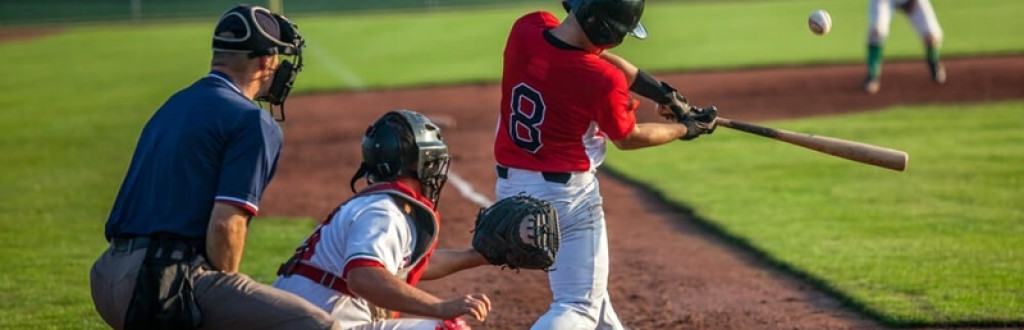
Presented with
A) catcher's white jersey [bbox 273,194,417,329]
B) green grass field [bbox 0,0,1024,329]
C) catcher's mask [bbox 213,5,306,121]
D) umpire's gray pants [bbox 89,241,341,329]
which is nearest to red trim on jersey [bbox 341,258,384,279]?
catcher's white jersey [bbox 273,194,417,329]

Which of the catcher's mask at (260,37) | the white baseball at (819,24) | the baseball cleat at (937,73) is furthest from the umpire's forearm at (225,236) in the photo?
the baseball cleat at (937,73)

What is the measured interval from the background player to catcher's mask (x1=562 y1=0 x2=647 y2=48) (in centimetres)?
128

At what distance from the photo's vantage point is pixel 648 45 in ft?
96.9

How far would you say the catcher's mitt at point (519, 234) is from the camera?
4.94 m

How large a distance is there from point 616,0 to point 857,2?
112 feet

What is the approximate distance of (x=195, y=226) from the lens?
4.76 metres

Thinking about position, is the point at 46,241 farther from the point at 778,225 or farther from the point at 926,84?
the point at 926,84

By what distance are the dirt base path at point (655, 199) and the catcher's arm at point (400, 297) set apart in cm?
324

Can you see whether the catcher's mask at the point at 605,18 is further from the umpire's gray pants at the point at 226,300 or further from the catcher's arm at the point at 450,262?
the umpire's gray pants at the point at 226,300

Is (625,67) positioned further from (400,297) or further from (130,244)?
(130,244)

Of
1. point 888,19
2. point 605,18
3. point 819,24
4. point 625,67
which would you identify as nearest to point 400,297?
point 605,18

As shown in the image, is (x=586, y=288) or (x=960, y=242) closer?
(x=586, y=288)

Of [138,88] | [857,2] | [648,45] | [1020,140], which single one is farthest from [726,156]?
[857,2]

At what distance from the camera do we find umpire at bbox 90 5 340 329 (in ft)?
15.3
